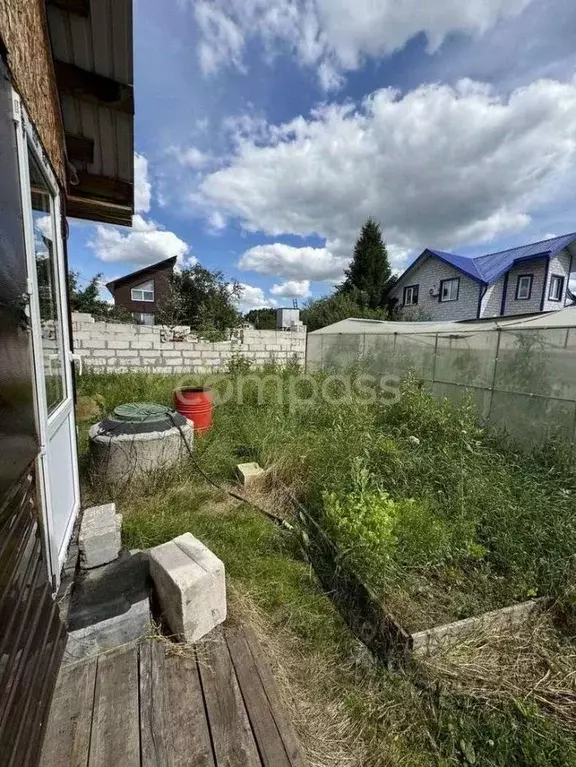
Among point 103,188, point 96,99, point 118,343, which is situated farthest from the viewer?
point 118,343

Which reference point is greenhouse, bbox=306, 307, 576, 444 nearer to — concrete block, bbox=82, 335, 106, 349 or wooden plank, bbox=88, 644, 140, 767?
wooden plank, bbox=88, 644, 140, 767

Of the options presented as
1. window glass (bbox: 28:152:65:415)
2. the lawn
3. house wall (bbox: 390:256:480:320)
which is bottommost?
the lawn

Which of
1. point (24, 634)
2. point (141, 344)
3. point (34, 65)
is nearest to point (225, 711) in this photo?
point (24, 634)

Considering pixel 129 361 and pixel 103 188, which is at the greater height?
pixel 103 188

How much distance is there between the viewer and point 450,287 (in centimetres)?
1806

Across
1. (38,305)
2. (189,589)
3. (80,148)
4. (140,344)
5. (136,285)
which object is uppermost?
(136,285)

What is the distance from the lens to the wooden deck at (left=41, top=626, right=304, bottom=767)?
3.79ft

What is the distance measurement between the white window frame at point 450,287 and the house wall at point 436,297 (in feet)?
0.40

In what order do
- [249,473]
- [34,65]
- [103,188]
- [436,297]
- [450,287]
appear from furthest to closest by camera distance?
[436,297] → [450,287] → [249,473] → [103,188] → [34,65]

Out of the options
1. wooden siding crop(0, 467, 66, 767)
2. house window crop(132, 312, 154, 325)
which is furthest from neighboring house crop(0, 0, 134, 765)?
house window crop(132, 312, 154, 325)

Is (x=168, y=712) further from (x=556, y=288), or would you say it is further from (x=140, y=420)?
(x=556, y=288)

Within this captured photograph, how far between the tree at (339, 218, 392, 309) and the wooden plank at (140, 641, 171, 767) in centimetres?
2314

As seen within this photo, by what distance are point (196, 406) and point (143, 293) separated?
914 inches

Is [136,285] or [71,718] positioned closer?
[71,718]
